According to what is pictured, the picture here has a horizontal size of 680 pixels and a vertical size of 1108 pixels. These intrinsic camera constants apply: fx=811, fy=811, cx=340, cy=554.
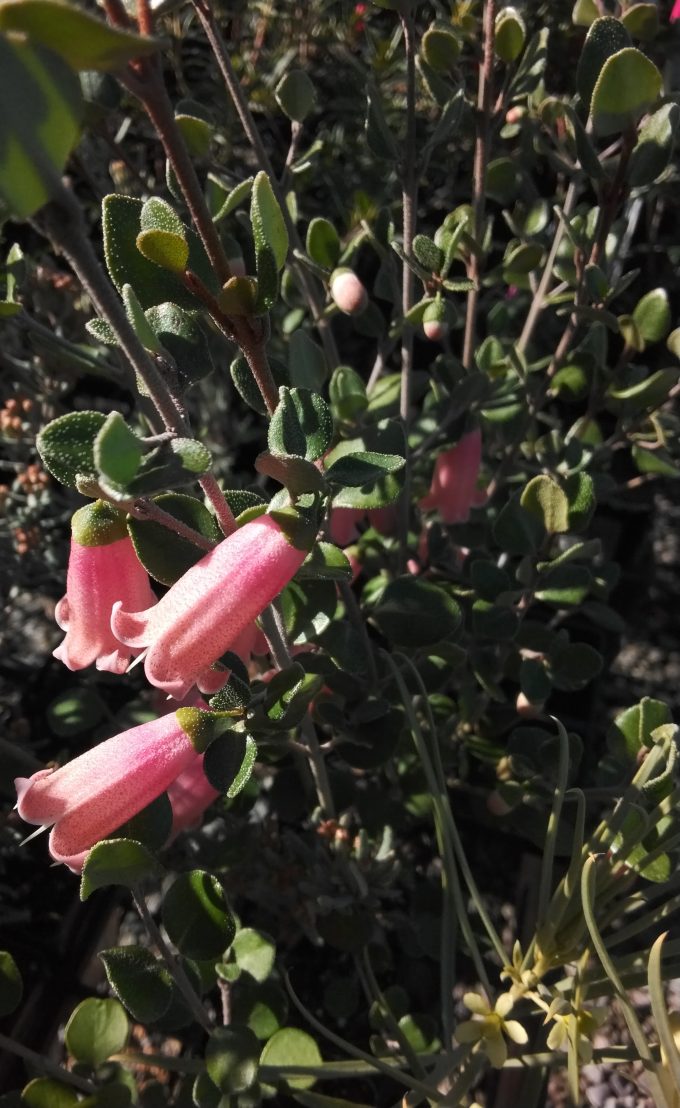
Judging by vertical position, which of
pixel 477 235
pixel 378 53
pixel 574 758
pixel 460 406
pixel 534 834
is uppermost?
pixel 378 53

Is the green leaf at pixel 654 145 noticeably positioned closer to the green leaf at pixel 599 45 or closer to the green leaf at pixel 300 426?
the green leaf at pixel 599 45

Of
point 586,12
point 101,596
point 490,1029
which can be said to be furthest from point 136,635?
point 586,12

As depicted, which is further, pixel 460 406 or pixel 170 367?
pixel 460 406

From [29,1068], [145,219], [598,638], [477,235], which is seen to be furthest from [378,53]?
[29,1068]

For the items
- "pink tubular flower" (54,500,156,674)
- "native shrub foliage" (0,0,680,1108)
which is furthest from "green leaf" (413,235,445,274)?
"pink tubular flower" (54,500,156,674)

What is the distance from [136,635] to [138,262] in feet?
0.64

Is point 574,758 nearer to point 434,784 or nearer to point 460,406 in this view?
point 434,784

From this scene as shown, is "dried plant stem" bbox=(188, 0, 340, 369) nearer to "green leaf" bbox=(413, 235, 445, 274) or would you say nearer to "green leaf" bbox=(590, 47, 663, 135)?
"green leaf" bbox=(413, 235, 445, 274)

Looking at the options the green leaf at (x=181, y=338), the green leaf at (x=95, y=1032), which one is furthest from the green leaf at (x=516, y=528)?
the green leaf at (x=95, y=1032)

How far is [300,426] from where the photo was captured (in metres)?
0.42

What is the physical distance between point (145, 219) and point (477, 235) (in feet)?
1.40

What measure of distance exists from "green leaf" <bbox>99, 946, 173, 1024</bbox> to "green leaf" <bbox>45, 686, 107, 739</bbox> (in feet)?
0.89

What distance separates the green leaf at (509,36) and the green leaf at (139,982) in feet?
2.47

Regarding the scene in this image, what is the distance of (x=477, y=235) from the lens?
2.39 feet
